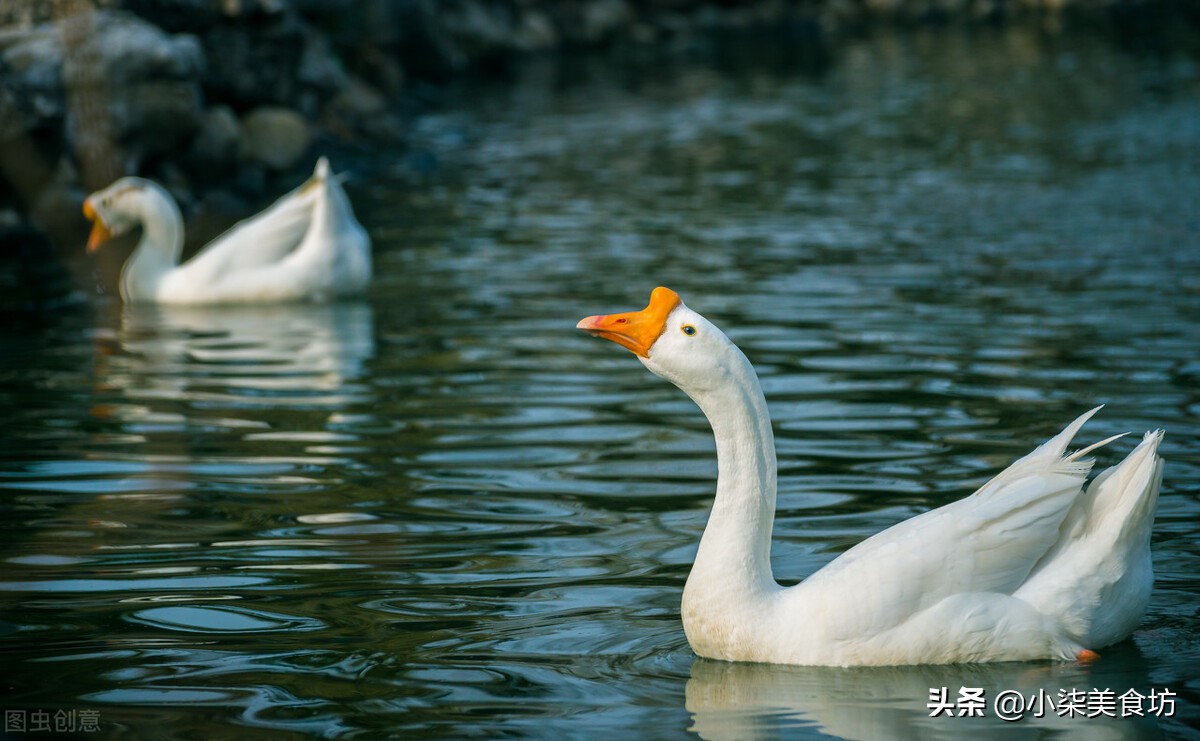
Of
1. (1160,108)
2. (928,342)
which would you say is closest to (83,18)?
(928,342)

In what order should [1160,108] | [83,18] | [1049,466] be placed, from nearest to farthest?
[1049,466] → [83,18] → [1160,108]

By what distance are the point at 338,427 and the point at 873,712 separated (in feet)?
14.1

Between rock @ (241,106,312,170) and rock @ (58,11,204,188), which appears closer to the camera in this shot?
rock @ (58,11,204,188)

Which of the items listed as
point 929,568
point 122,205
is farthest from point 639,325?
point 122,205

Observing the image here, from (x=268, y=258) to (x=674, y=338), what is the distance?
26.0 feet

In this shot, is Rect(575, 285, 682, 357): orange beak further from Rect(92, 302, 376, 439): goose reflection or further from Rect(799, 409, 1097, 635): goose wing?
Rect(92, 302, 376, 439): goose reflection

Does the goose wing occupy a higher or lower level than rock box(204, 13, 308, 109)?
lower

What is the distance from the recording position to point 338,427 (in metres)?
8.16

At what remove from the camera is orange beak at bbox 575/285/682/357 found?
472 cm

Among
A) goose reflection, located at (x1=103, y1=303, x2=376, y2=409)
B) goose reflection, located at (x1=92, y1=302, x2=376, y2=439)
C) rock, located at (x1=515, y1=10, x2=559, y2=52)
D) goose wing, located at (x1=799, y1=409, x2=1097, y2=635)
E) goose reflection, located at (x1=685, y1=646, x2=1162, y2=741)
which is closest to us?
goose reflection, located at (x1=685, y1=646, x2=1162, y2=741)

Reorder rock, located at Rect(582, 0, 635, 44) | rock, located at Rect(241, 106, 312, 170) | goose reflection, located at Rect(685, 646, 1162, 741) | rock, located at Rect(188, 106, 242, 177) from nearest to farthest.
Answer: goose reflection, located at Rect(685, 646, 1162, 741)
rock, located at Rect(188, 106, 242, 177)
rock, located at Rect(241, 106, 312, 170)
rock, located at Rect(582, 0, 635, 44)

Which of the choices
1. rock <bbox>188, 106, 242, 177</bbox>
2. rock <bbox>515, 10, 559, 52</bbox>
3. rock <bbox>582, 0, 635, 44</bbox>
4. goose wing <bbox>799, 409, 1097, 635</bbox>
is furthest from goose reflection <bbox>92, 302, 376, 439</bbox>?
rock <bbox>582, 0, 635, 44</bbox>

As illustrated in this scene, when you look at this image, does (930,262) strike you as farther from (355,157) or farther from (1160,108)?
(1160,108)

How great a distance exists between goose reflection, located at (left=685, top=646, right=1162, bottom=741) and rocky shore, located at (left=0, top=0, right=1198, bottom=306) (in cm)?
968
